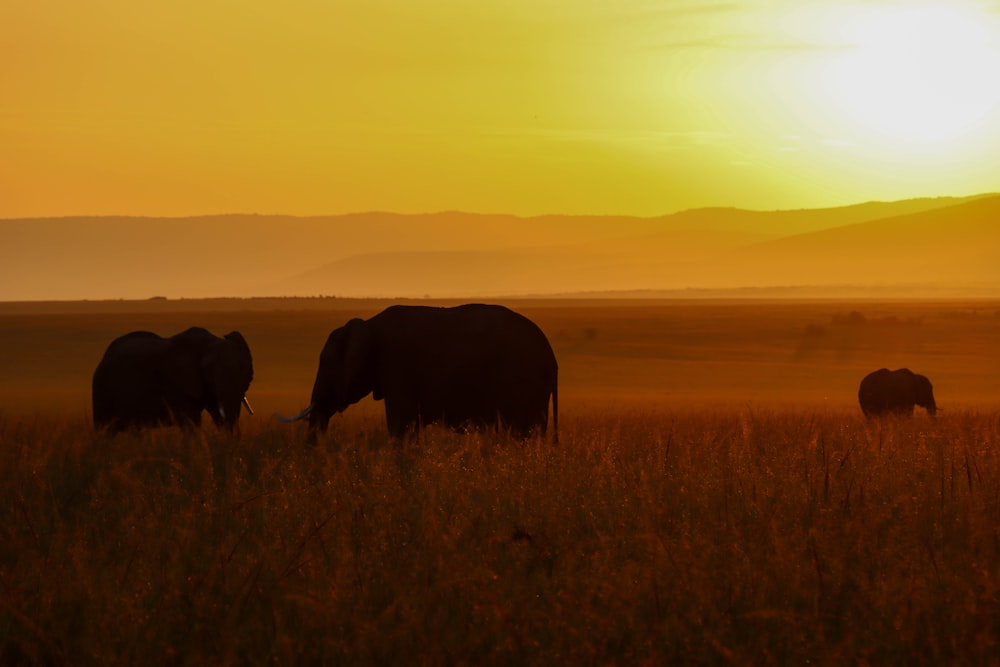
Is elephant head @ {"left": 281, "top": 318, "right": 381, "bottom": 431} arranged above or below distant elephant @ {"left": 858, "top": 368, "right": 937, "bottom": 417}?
above

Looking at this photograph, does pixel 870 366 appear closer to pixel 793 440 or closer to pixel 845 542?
pixel 793 440

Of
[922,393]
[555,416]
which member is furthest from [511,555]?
[922,393]

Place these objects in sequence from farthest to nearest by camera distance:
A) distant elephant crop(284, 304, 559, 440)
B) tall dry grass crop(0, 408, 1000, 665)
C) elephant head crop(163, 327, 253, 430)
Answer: elephant head crop(163, 327, 253, 430)
distant elephant crop(284, 304, 559, 440)
tall dry grass crop(0, 408, 1000, 665)

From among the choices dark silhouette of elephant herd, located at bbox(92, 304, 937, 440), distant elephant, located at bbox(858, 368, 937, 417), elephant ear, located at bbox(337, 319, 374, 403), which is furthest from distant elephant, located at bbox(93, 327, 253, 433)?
distant elephant, located at bbox(858, 368, 937, 417)

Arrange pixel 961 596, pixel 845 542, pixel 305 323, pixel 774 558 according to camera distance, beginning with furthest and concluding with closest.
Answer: pixel 305 323 → pixel 845 542 → pixel 774 558 → pixel 961 596

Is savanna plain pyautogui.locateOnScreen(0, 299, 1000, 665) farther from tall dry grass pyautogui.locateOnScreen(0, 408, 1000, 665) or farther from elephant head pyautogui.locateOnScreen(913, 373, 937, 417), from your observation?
elephant head pyautogui.locateOnScreen(913, 373, 937, 417)

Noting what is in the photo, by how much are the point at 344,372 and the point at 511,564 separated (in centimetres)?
682

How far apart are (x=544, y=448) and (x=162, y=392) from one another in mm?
5886

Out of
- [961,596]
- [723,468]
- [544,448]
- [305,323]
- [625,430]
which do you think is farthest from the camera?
[305,323]

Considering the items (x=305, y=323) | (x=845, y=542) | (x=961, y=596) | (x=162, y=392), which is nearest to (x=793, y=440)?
(x=845, y=542)

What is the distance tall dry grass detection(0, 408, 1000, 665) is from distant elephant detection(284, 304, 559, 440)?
11.8ft

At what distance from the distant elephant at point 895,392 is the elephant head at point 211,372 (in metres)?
9.90

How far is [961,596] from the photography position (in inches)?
206

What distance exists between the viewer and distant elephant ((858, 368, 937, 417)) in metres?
19.5
